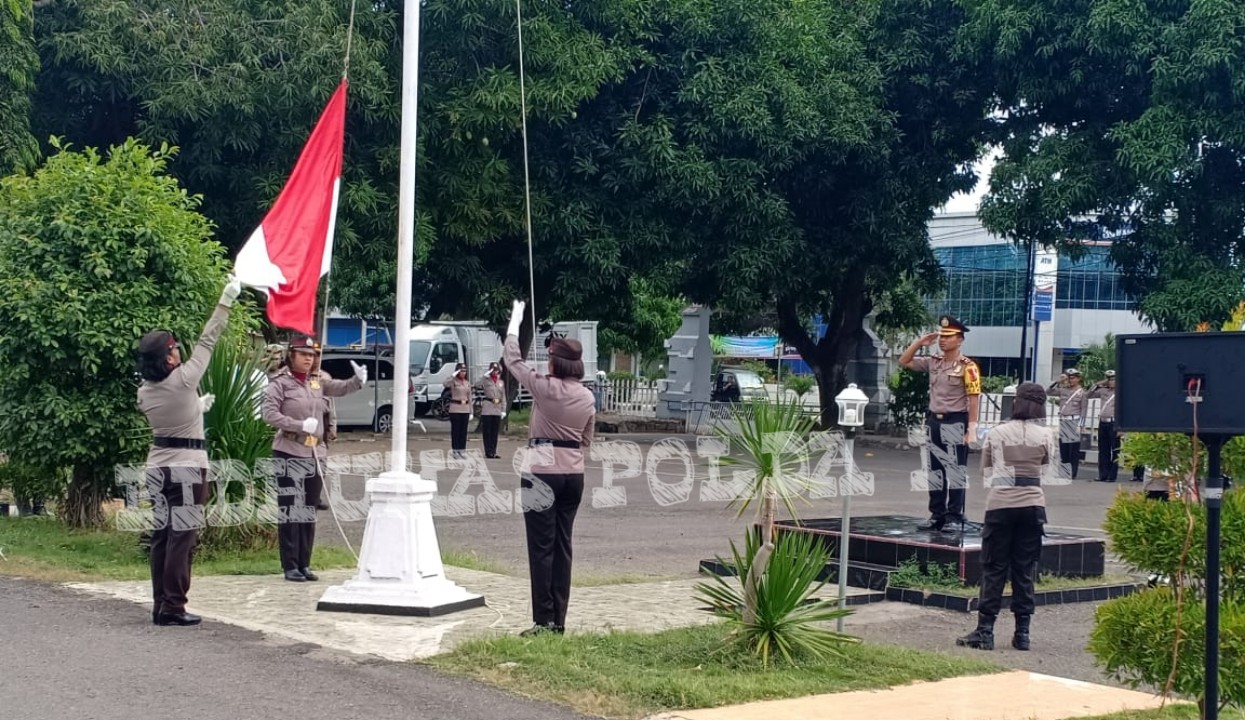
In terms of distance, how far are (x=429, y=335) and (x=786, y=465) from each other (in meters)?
34.3

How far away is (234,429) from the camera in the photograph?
1197 cm

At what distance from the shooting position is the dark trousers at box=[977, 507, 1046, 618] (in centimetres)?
980

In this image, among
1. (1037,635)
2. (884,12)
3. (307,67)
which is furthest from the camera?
(884,12)

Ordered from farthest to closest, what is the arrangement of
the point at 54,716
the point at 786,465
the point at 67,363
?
the point at 67,363, the point at 786,465, the point at 54,716

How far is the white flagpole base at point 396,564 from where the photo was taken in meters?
9.55

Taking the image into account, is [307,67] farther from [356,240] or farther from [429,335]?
[429,335]

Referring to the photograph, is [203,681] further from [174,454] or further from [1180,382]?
[1180,382]

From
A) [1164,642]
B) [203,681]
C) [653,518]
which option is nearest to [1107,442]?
[653,518]

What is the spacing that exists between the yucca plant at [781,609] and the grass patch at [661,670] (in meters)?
0.09

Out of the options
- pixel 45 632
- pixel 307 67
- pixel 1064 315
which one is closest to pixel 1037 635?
pixel 45 632

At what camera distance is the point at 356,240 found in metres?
24.2

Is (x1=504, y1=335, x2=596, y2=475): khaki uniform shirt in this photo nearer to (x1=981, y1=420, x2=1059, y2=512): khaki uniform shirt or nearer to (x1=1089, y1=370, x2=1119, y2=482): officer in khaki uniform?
(x1=981, y1=420, x2=1059, y2=512): khaki uniform shirt

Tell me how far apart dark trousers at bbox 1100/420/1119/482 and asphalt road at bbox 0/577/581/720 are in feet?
64.1

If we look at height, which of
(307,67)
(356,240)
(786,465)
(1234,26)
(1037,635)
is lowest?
(1037,635)
